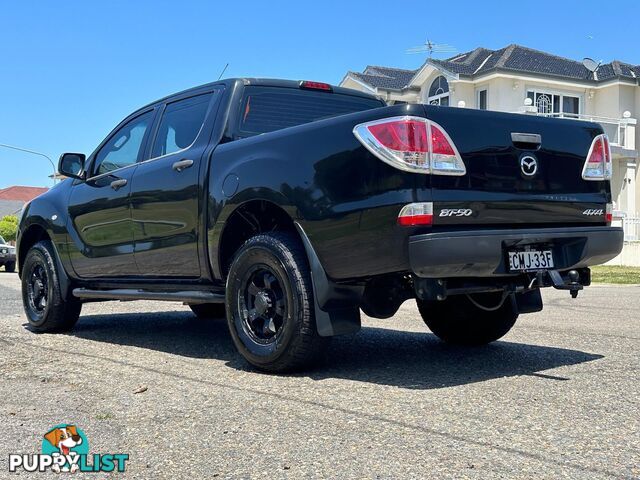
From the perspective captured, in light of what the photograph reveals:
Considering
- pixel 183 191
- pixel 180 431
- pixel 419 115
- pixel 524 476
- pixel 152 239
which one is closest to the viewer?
pixel 524 476

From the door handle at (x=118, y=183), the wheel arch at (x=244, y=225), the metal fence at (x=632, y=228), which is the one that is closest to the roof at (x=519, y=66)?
the metal fence at (x=632, y=228)

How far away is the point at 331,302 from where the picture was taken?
14.4 feet

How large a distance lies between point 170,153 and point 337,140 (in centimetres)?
190

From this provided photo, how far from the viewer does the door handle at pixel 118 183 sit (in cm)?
604

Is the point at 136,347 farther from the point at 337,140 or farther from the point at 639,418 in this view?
the point at 639,418

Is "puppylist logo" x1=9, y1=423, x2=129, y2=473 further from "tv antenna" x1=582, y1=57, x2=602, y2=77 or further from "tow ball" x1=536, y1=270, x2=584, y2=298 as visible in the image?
"tv antenna" x1=582, y1=57, x2=602, y2=77

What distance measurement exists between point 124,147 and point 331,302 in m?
2.94

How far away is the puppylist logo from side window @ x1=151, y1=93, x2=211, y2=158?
277 cm

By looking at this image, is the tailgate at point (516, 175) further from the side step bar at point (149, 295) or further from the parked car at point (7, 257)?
the parked car at point (7, 257)

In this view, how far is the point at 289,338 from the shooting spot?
448 centimetres

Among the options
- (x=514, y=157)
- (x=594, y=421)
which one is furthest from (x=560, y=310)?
(x=594, y=421)

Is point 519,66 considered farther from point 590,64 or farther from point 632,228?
point 632,228

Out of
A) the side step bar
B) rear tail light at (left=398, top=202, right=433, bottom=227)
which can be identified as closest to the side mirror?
the side step bar

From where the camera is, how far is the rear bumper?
155 inches
